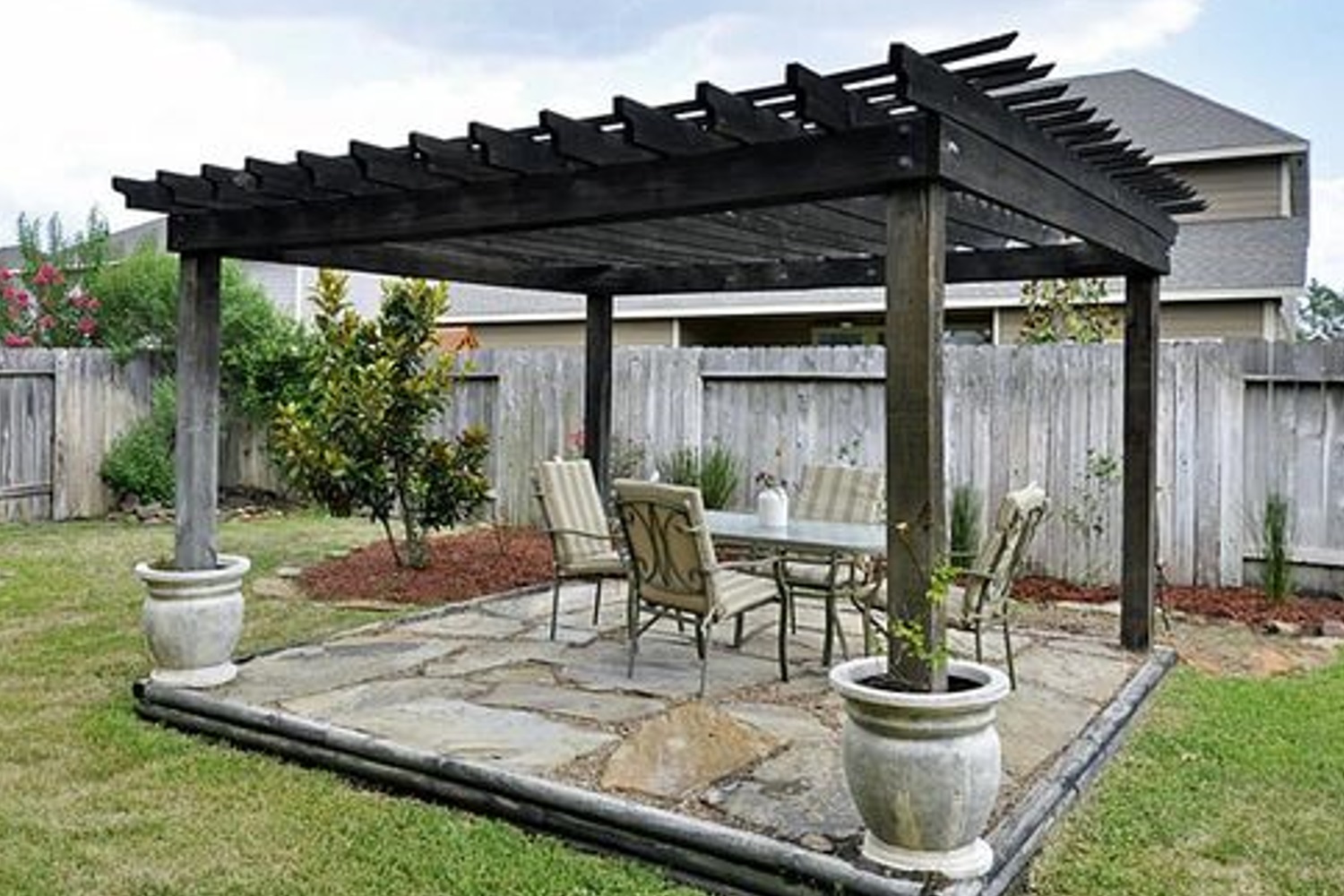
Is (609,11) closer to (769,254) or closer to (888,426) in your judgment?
(769,254)

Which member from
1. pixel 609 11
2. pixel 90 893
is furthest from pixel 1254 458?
pixel 90 893

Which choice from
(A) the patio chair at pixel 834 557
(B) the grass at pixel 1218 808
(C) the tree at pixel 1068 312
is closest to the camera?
(B) the grass at pixel 1218 808

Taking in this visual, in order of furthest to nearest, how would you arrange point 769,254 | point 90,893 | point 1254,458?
point 1254,458, point 769,254, point 90,893

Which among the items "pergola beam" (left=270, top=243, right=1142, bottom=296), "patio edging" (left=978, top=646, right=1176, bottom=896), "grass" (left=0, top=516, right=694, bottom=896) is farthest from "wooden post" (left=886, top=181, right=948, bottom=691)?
"pergola beam" (left=270, top=243, right=1142, bottom=296)

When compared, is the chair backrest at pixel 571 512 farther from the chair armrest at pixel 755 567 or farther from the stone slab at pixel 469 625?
the chair armrest at pixel 755 567

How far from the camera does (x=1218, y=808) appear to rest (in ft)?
12.5

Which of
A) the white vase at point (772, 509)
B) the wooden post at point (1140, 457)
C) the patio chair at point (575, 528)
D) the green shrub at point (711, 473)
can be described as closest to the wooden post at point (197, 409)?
the patio chair at point (575, 528)

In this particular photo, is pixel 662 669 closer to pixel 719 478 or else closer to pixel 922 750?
pixel 922 750

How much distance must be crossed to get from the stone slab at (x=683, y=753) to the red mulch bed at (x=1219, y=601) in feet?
12.7

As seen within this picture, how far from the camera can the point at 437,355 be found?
8.39 metres

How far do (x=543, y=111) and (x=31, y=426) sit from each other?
899 cm

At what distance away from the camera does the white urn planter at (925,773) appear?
3014mm

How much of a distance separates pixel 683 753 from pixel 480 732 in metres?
0.80

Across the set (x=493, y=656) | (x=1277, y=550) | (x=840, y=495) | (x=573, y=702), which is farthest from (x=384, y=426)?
(x=1277, y=550)
